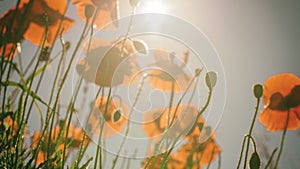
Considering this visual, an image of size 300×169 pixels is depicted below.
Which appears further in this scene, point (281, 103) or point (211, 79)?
point (281, 103)

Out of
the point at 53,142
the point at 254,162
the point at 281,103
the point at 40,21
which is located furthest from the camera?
the point at 281,103

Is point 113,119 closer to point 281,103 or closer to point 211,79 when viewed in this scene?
point 211,79

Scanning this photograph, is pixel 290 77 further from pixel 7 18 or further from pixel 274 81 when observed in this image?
pixel 7 18

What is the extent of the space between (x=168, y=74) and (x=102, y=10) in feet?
1.61

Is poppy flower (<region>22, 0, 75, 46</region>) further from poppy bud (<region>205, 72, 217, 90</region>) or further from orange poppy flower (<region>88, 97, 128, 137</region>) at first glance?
poppy bud (<region>205, 72, 217, 90</region>)

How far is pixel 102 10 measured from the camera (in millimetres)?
1165

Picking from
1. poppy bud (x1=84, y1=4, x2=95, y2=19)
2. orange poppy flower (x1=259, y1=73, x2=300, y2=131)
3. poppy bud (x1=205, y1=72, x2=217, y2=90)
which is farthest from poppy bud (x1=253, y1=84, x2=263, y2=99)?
poppy bud (x1=84, y1=4, x2=95, y2=19)

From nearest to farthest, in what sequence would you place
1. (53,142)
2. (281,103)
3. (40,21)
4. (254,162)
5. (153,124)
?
(254,162)
(53,142)
(40,21)
(153,124)
(281,103)

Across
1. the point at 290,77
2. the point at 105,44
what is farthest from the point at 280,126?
the point at 105,44

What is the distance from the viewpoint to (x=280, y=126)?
1.68 meters

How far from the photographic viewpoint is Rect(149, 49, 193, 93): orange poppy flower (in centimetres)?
144

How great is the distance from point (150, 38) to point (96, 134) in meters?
0.39

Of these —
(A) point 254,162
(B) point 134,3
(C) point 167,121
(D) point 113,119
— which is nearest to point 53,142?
(D) point 113,119

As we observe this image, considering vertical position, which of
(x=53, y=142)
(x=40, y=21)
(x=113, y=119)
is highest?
(x=40, y=21)
